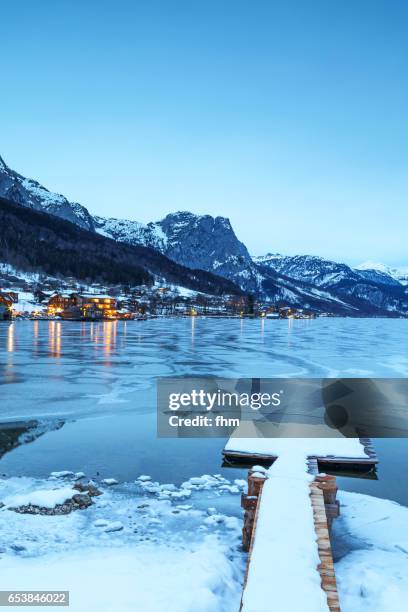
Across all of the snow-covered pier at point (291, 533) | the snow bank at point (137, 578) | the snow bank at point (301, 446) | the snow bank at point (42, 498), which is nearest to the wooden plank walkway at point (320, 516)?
the snow-covered pier at point (291, 533)

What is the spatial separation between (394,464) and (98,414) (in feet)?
35.9

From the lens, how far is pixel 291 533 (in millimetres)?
8023

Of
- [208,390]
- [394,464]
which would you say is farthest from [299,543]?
[208,390]

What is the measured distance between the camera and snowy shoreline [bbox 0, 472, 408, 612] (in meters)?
7.49

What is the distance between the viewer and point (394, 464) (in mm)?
13805

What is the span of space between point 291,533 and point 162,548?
245 centimetres

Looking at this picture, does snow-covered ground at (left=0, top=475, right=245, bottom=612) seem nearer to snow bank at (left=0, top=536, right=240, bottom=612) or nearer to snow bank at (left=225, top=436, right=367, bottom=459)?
snow bank at (left=0, top=536, right=240, bottom=612)

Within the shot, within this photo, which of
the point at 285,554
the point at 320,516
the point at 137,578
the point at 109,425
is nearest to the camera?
the point at 285,554

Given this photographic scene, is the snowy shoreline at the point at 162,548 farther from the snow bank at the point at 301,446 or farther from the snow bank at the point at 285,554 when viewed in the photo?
the snow bank at the point at 301,446

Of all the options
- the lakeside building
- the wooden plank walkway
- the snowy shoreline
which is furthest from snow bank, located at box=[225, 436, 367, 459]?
the lakeside building

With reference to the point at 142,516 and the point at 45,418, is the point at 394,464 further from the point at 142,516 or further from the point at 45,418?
the point at 45,418

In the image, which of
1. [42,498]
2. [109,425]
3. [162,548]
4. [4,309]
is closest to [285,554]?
[162,548]

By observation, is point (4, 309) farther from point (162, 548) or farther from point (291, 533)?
point (291, 533)

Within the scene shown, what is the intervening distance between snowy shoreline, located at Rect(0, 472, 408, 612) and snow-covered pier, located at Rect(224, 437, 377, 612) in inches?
29.0
